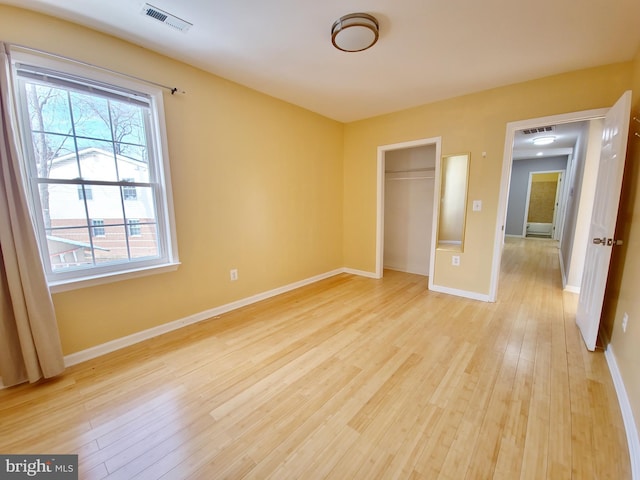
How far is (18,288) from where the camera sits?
5.50ft

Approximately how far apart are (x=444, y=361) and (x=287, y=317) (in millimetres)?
1589

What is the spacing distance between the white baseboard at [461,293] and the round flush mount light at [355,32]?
3037 mm

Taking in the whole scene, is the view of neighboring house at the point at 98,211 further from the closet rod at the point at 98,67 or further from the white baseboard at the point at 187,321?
the white baseboard at the point at 187,321

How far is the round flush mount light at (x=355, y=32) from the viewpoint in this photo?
71.2 inches

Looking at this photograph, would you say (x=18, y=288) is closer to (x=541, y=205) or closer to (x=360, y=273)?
(x=360, y=273)

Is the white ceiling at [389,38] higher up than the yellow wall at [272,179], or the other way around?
the white ceiling at [389,38]

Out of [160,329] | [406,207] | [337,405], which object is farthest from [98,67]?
[406,207]

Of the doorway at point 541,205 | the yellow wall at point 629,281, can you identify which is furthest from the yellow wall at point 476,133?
the doorway at point 541,205

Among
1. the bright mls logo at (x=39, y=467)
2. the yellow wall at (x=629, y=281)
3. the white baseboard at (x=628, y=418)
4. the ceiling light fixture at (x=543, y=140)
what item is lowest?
the bright mls logo at (x=39, y=467)

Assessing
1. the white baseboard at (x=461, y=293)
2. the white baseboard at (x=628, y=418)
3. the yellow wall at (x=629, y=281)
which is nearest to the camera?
the white baseboard at (x=628, y=418)

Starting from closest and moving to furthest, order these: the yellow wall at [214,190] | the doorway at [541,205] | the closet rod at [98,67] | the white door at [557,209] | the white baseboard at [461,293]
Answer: the closet rod at [98,67]
the yellow wall at [214,190]
the white baseboard at [461,293]
the white door at [557,209]
the doorway at [541,205]

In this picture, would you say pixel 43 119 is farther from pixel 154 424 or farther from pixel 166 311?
pixel 154 424

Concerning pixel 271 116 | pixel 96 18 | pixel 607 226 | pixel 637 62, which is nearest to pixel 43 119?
pixel 96 18

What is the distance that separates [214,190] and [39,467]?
2240 mm
